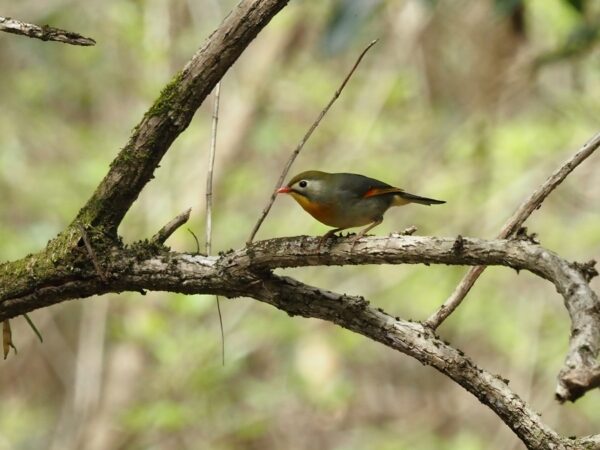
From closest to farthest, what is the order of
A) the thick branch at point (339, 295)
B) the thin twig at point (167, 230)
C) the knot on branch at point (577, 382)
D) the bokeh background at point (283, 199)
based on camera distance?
the knot on branch at point (577, 382), the thick branch at point (339, 295), the thin twig at point (167, 230), the bokeh background at point (283, 199)

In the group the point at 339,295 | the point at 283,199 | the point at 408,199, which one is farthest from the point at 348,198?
the point at 283,199

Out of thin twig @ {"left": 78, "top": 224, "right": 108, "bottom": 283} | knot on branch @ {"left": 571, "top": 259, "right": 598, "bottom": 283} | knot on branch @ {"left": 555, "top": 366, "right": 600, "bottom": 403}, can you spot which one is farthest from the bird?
knot on branch @ {"left": 555, "top": 366, "right": 600, "bottom": 403}

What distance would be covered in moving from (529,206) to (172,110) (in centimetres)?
102

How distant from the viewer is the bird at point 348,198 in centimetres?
297

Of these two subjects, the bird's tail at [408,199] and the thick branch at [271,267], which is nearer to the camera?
the thick branch at [271,267]

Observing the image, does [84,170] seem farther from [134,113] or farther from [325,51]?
[325,51]

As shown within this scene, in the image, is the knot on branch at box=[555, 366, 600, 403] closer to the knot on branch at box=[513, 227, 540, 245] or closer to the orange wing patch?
the knot on branch at box=[513, 227, 540, 245]

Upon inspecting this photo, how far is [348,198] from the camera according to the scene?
297cm

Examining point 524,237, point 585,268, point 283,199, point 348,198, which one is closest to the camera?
point 585,268

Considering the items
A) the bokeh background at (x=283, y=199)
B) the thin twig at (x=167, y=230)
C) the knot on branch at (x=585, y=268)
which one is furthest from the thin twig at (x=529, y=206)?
the bokeh background at (x=283, y=199)

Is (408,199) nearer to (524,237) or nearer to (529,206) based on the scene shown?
(529,206)

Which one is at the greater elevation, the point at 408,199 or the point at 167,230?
the point at 408,199

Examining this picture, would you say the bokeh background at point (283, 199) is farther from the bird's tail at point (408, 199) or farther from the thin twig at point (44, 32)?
the thin twig at point (44, 32)

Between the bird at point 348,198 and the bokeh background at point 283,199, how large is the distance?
Answer: 3.34m
